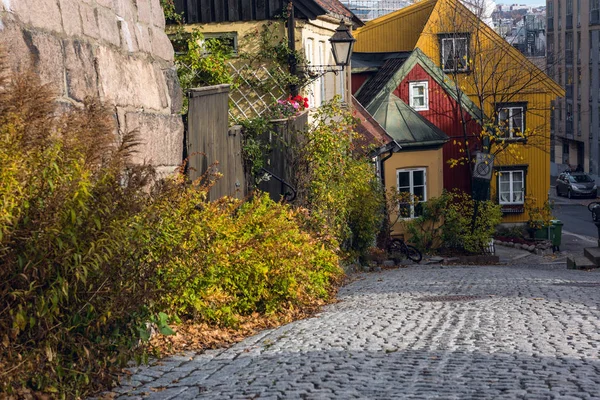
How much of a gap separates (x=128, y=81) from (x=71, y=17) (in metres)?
0.79

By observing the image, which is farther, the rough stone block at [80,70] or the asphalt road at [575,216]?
the asphalt road at [575,216]

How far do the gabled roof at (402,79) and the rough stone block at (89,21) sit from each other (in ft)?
98.7

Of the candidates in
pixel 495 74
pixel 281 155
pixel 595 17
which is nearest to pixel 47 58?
pixel 281 155

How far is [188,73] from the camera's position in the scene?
49.3ft

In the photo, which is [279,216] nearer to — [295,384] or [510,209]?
[295,384]

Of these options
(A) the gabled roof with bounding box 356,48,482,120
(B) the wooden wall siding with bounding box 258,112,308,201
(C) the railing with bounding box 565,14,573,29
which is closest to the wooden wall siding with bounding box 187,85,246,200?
(B) the wooden wall siding with bounding box 258,112,308,201

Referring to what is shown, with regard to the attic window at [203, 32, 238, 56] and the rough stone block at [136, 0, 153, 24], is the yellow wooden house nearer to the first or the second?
the attic window at [203, 32, 238, 56]

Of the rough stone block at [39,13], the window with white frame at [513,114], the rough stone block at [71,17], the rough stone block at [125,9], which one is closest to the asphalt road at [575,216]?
the window with white frame at [513,114]

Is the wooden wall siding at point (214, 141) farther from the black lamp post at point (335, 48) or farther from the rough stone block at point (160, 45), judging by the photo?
the black lamp post at point (335, 48)

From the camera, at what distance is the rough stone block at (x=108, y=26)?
6.08 metres

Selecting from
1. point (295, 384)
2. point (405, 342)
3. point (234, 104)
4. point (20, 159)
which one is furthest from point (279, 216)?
point (234, 104)

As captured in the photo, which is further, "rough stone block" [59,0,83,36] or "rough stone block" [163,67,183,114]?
"rough stone block" [163,67,183,114]

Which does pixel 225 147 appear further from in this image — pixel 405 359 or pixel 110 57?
pixel 110 57

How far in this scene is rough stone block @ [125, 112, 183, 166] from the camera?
6.43 metres
